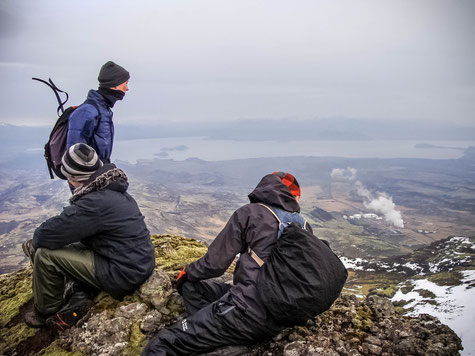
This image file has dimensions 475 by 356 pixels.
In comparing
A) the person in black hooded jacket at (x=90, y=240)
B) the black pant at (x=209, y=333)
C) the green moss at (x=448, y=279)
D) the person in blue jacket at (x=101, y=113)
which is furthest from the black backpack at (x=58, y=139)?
the green moss at (x=448, y=279)

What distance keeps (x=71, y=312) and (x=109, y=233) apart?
8.12 feet

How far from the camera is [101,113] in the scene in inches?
415

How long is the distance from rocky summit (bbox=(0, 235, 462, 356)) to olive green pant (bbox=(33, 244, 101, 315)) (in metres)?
0.87

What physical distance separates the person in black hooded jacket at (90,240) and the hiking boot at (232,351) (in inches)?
105

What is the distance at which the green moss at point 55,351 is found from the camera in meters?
7.57

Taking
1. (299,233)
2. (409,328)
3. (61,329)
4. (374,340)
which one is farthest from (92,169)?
→ (409,328)

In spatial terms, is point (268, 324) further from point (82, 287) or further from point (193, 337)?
point (82, 287)

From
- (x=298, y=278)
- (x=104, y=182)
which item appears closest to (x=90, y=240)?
(x=104, y=182)

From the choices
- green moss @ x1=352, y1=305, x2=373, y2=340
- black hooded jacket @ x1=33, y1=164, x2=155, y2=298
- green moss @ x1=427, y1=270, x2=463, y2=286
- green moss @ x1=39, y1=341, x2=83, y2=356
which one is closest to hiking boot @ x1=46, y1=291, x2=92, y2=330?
green moss @ x1=39, y1=341, x2=83, y2=356

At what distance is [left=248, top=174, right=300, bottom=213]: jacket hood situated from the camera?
23.5 ft

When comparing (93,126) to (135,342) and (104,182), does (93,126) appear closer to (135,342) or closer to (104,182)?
(104,182)

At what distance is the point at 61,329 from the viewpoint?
8.16m

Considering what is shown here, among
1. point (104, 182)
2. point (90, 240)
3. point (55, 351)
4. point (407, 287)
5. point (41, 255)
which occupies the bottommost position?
point (407, 287)

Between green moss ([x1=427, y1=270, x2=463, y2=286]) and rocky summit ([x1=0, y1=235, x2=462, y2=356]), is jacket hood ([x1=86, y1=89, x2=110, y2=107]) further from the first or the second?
green moss ([x1=427, y1=270, x2=463, y2=286])
